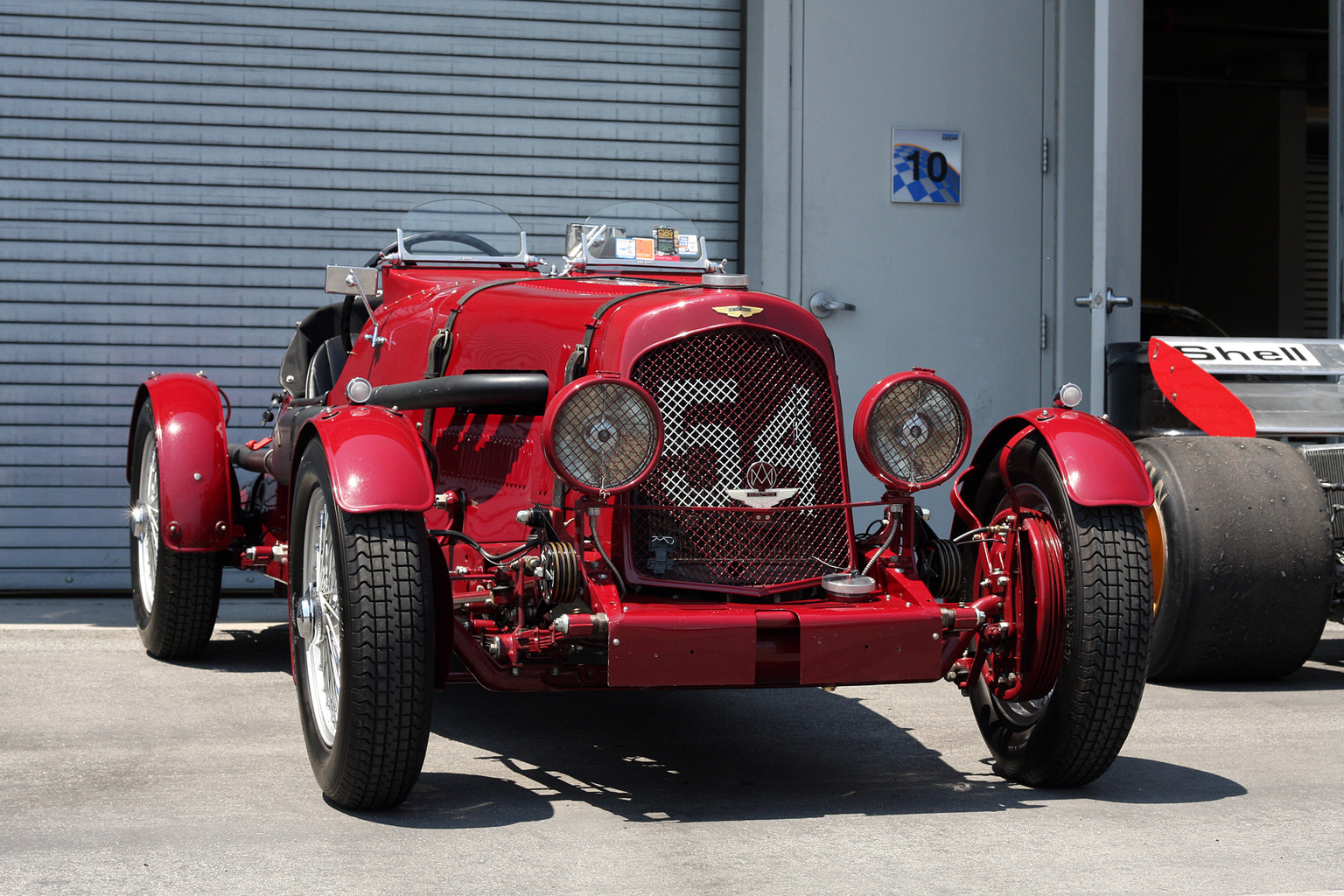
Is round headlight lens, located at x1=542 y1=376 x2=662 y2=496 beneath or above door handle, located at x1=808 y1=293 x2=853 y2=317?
beneath

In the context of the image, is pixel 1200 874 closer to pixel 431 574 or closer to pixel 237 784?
pixel 431 574

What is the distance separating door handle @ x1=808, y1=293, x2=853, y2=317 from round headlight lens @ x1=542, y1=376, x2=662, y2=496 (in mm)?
4906

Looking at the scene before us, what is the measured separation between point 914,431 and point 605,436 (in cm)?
83

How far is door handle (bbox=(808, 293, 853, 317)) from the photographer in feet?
27.6

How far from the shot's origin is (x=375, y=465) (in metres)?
3.59

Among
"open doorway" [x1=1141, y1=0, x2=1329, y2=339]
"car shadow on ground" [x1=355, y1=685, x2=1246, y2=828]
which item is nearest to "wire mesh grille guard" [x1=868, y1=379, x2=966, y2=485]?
"car shadow on ground" [x1=355, y1=685, x2=1246, y2=828]

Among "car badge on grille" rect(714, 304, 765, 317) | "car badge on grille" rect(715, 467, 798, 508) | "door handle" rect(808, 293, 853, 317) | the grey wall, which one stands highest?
the grey wall

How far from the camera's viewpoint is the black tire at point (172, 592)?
575 centimetres

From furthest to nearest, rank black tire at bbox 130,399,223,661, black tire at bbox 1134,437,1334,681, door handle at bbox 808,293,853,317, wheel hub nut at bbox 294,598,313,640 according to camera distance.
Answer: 1. door handle at bbox 808,293,853,317
2. black tire at bbox 130,399,223,661
3. black tire at bbox 1134,437,1334,681
4. wheel hub nut at bbox 294,598,313,640

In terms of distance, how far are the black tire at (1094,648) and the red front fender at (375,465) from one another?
1.61 m

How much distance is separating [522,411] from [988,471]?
135 centimetres

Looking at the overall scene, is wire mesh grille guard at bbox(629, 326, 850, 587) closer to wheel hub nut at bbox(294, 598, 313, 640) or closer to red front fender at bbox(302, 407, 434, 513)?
red front fender at bbox(302, 407, 434, 513)

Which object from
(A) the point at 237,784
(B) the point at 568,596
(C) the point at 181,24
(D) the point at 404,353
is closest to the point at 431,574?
(B) the point at 568,596

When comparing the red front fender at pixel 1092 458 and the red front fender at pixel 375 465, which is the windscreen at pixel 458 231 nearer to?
the red front fender at pixel 375 465
